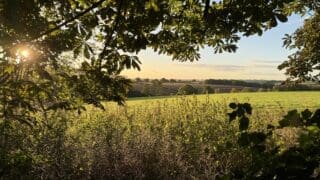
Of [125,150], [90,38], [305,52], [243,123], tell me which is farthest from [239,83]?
[243,123]

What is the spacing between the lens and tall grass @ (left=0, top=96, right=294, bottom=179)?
27.0 ft

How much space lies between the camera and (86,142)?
927cm

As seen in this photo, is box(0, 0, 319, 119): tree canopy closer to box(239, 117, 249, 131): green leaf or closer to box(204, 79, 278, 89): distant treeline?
box(239, 117, 249, 131): green leaf

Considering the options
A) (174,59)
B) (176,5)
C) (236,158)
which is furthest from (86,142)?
(176,5)

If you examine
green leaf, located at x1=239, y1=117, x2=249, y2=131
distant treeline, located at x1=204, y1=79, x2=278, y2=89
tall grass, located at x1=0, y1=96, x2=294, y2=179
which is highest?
distant treeline, located at x1=204, y1=79, x2=278, y2=89

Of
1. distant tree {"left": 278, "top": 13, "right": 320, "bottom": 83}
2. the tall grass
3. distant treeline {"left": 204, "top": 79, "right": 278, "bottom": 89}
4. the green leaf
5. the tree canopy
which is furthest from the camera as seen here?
distant treeline {"left": 204, "top": 79, "right": 278, "bottom": 89}

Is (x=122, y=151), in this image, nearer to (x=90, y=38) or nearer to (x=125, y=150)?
(x=125, y=150)

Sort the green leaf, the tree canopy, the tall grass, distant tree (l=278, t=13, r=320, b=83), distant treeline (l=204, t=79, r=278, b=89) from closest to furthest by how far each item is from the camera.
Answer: the green leaf → the tree canopy → the tall grass → distant tree (l=278, t=13, r=320, b=83) → distant treeline (l=204, t=79, r=278, b=89)

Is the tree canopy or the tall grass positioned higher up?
the tree canopy

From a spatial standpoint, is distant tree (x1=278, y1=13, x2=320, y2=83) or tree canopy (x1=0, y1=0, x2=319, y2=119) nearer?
tree canopy (x1=0, y1=0, x2=319, y2=119)

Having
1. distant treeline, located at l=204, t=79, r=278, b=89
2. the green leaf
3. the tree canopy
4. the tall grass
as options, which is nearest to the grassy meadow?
the tall grass

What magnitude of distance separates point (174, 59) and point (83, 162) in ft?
11.1

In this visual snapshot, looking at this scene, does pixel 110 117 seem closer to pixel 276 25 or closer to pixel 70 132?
pixel 70 132

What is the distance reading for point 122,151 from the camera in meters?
8.71
